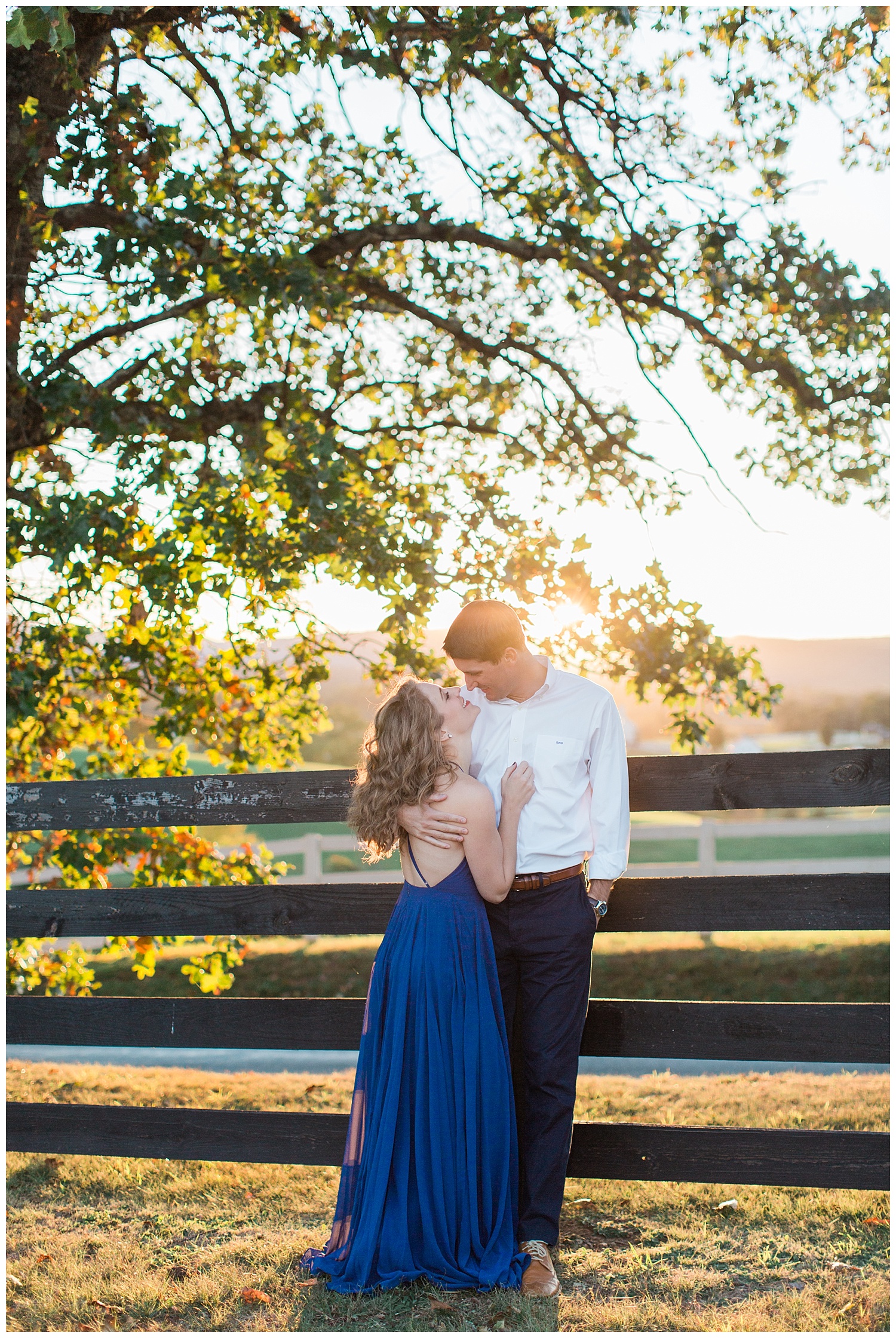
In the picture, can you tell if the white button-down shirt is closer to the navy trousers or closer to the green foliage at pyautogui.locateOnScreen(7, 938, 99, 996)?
the navy trousers

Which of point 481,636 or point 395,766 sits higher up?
point 481,636

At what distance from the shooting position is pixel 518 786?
11.3 ft

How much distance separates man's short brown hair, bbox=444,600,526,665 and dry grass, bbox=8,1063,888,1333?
2.05 m

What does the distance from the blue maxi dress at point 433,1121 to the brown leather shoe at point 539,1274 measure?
4 centimetres

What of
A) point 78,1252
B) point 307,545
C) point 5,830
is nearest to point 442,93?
point 307,545

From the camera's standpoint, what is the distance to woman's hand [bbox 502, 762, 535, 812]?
3408 millimetres

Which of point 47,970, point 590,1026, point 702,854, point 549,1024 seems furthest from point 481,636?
point 702,854

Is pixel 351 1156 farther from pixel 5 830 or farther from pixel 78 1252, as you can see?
pixel 5 830

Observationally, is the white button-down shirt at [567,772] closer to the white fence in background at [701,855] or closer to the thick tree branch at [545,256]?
the thick tree branch at [545,256]

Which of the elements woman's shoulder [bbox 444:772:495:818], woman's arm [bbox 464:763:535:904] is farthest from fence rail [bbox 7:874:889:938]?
woman's shoulder [bbox 444:772:495:818]

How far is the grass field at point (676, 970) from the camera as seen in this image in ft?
39.9

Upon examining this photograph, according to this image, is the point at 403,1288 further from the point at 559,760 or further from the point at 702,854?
the point at 702,854

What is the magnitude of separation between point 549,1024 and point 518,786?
81 centimetres

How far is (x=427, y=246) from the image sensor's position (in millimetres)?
7105
